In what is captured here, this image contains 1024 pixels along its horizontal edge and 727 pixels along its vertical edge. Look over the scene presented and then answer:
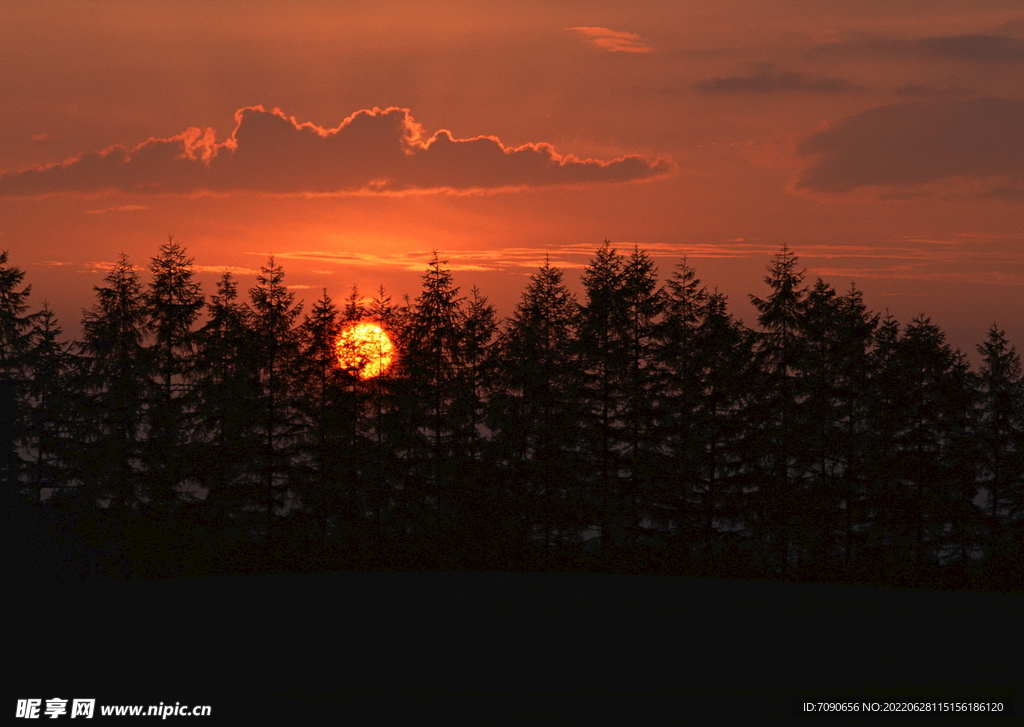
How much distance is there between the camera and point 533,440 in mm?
38781

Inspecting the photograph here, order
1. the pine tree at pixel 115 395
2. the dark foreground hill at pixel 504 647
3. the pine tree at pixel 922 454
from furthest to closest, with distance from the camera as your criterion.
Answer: the pine tree at pixel 922 454 → the pine tree at pixel 115 395 → the dark foreground hill at pixel 504 647

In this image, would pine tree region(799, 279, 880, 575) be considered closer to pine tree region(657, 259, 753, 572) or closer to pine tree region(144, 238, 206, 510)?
pine tree region(657, 259, 753, 572)

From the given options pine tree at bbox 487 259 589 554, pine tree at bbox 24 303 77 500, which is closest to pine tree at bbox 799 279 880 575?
pine tree at bbox 487 259 589 554

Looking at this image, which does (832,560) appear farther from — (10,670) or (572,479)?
(10,670)

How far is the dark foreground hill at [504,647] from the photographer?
10.5 meters

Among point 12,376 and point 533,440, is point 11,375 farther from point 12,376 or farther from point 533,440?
point 533,440

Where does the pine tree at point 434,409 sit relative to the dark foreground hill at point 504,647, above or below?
Answer: above

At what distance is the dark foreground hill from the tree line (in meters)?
19.2

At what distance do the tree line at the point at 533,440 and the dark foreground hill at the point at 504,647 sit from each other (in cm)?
1919

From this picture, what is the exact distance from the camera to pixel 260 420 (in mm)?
38250

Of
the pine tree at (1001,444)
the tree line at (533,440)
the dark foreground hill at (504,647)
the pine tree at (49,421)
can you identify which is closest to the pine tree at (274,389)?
the tree line at (533,440)

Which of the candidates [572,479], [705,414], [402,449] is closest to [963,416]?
[705,414]

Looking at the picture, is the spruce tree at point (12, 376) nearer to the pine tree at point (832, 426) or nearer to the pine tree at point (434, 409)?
the pine tree at point (434, 409)

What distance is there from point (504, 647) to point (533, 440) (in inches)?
1015
